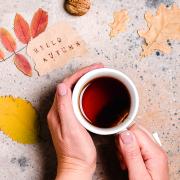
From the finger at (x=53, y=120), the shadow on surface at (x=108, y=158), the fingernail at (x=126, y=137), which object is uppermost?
the finger at (x=53, y=120)

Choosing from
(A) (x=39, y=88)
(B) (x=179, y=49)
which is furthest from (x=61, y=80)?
(B) (x=179, y=49)

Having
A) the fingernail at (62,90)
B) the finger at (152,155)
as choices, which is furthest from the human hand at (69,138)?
the finger at (152,155)

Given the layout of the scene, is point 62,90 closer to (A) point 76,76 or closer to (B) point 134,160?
(A) point 76,76

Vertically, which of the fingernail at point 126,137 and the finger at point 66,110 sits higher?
the finger at point 66,110

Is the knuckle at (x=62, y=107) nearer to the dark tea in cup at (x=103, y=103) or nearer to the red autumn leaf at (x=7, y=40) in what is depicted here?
the dark tea in cup at (x=103, y=103)

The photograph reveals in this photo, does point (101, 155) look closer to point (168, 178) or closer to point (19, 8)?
point (168, 178)

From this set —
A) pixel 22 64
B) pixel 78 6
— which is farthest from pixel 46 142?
pixel 78 6
